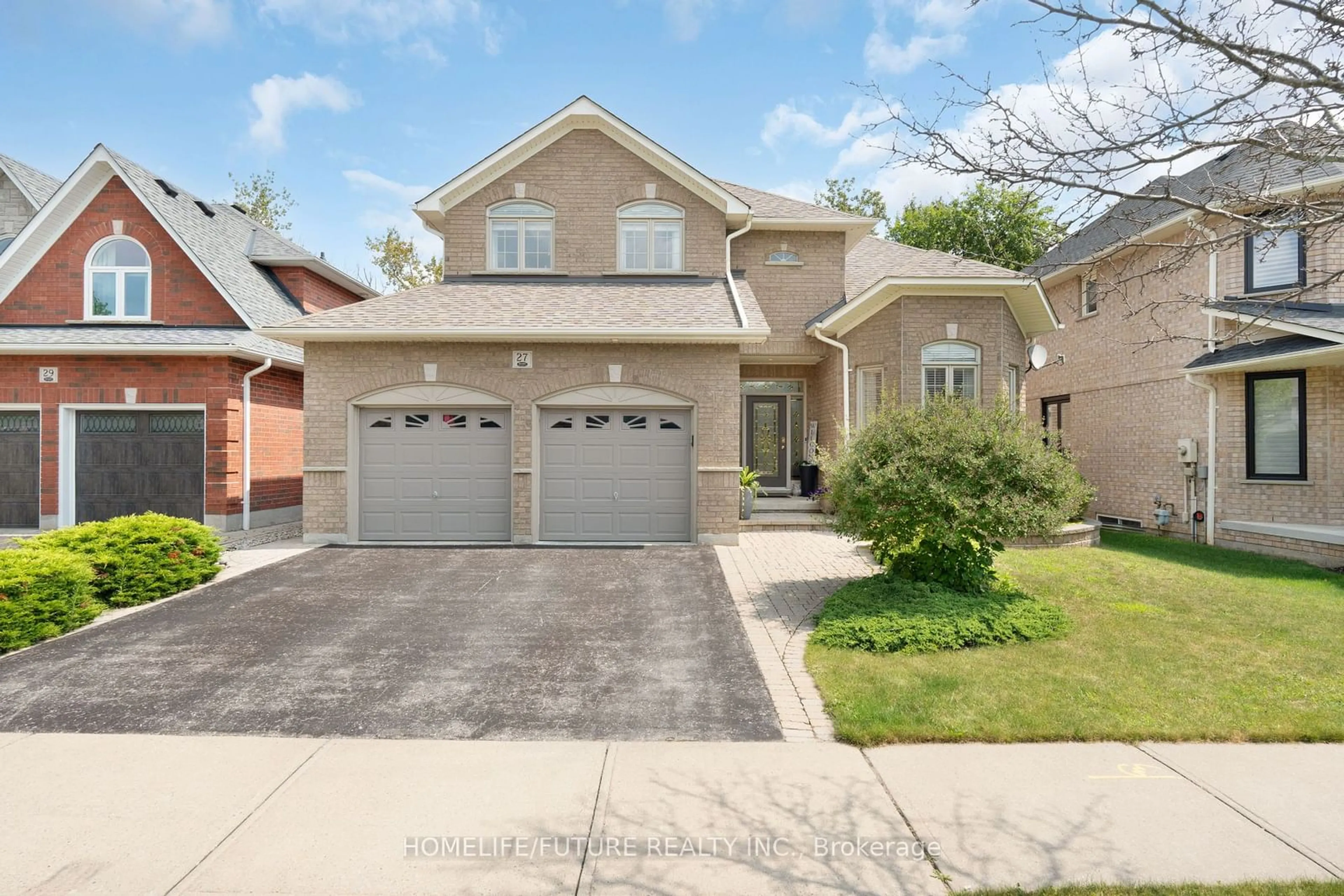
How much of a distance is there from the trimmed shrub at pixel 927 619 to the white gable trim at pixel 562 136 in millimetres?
9030

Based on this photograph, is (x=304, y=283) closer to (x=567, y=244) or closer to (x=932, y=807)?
(x=567, y=244)

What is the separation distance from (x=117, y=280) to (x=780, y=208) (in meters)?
14.5

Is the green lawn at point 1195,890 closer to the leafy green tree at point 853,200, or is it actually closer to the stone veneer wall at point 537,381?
the stone veneer wall at point 537,381

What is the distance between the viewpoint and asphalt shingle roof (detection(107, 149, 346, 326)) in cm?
1396

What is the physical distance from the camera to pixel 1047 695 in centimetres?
522

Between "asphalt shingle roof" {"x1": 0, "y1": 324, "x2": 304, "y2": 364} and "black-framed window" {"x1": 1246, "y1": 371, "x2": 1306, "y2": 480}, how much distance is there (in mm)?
18269

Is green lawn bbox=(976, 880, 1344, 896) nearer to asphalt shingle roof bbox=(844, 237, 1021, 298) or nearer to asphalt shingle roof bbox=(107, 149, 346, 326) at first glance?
asphalt shingle roof bbox=(844, 237, 1021, 298)

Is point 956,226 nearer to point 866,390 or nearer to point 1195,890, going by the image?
point 866,390

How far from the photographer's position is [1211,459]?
13078mm

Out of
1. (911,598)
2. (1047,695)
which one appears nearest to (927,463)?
(911,598)

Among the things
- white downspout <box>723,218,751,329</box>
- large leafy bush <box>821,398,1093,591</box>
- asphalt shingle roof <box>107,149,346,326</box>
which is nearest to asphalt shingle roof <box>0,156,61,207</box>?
asphalt shingle roof <box>107,149,346,326</box>

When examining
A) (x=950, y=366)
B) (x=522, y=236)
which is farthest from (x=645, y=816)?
(x=522, y=236)

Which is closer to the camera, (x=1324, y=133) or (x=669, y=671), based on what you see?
(x=1324, y=133)

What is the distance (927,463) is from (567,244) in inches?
358
